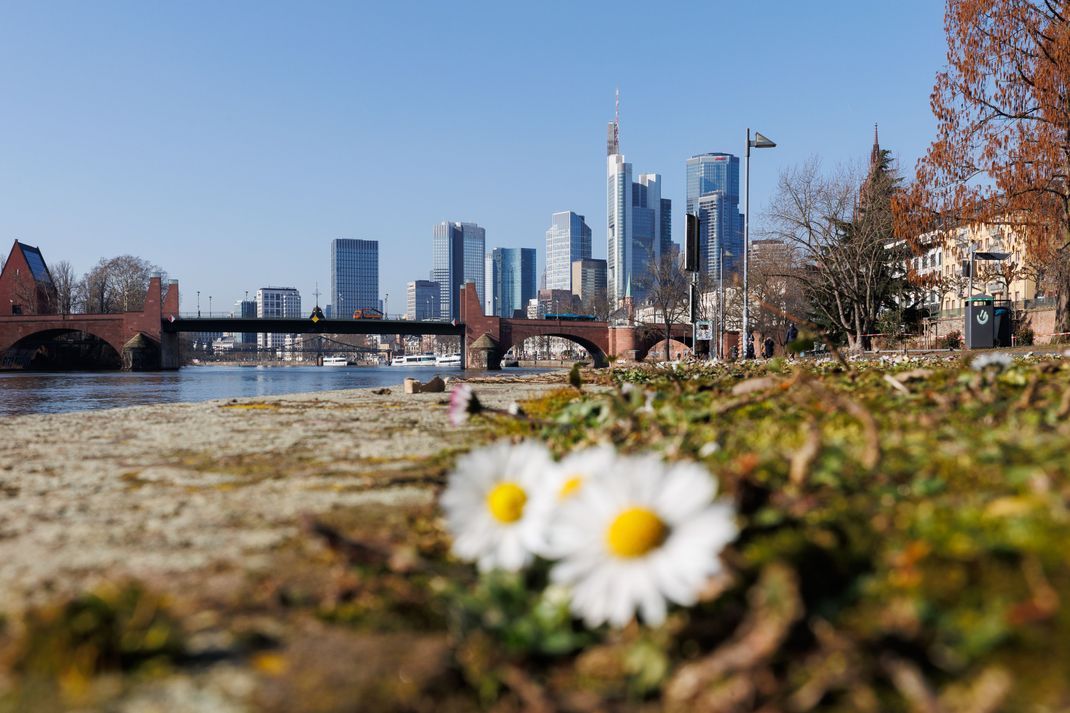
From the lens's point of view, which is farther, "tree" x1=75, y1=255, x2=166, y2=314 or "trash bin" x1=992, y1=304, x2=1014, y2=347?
"tree" x1=75, y1=255, x2=166, y2=314

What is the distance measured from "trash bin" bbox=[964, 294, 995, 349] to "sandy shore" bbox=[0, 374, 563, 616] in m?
20.1

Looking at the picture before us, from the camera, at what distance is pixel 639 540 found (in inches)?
44.7

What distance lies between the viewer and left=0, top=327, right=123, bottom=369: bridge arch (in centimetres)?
6544

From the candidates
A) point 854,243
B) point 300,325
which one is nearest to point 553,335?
point 300,325

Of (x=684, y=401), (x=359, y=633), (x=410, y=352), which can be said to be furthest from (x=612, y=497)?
(x=410, y=352)

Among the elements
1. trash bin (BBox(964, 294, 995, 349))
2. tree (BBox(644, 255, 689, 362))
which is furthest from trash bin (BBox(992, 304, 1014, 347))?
tree (BBox(644, 255, 689, 362))

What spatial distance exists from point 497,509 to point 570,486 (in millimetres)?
156

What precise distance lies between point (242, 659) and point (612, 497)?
625 millimetres

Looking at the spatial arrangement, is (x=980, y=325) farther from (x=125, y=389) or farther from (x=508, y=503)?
(x=125, y=389)

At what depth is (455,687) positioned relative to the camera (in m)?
1.08

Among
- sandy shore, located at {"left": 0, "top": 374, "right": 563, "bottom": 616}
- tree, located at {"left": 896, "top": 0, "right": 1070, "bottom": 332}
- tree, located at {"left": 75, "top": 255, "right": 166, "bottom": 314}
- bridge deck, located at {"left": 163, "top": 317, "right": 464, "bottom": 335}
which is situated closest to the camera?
sandy shore, located at {"left": 0, "top": 374, "right": 563, "bottom": 616}

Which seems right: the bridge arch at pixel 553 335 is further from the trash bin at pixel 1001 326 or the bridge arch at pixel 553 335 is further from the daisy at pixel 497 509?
the daisy at pixel 497 509

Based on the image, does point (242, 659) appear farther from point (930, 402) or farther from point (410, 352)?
point (410, 352)

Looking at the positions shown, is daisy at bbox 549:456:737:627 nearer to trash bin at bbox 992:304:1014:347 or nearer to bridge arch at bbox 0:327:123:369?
trash bin at bbox 992:304:1014:347
